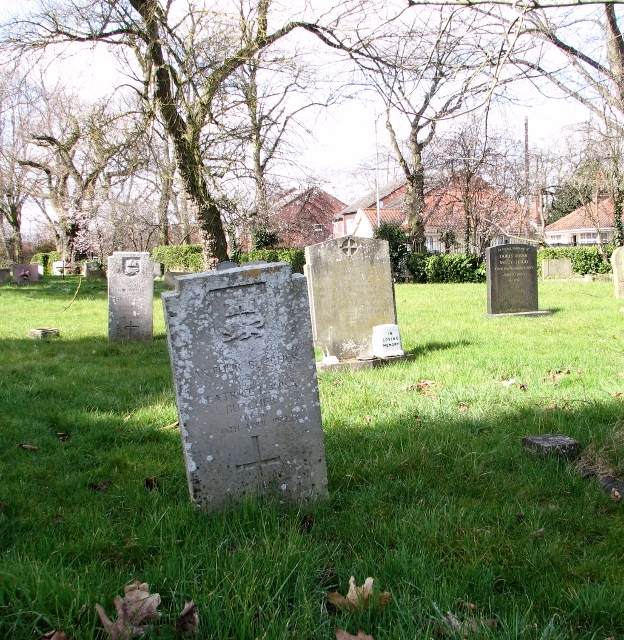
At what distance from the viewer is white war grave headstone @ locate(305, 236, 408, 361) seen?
7.98 metres

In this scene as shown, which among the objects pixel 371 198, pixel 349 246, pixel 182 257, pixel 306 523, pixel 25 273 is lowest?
pixel 306 523

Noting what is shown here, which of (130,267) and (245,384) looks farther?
(130,267)

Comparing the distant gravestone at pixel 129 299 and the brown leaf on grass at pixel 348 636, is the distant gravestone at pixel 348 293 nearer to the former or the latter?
the distant gravestone at pixel 129 299

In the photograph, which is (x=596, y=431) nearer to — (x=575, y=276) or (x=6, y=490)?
(x=6, y=490)

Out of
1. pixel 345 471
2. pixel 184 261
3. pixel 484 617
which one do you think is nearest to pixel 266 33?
pixel 345 471

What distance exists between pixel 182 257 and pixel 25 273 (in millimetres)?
10939

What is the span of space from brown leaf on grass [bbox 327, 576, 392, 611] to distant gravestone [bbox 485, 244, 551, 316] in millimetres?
10350

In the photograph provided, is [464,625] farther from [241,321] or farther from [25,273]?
[25,273]

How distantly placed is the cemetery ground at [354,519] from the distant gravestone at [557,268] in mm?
18552

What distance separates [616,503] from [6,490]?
347 cm

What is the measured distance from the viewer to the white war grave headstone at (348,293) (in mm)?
7980

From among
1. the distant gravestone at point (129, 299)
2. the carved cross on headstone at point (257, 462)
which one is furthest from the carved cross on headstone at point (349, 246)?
the carved cross on headstone at point (257, 462)

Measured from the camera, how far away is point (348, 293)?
8133mm

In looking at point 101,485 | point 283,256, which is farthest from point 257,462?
point 283,256
